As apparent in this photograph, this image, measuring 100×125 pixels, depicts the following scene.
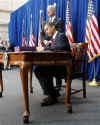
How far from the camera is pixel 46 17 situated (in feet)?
21.5

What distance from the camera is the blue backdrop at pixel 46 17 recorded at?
471 centimetres

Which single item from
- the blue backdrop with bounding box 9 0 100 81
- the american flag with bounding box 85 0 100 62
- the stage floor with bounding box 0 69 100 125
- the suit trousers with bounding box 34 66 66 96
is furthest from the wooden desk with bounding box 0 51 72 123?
the blue backdrop with bounding box 9 0 100 81

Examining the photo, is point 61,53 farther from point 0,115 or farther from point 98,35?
point 98,35

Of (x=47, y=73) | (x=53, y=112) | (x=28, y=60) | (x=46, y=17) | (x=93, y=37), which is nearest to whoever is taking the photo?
(x=28, y=60)

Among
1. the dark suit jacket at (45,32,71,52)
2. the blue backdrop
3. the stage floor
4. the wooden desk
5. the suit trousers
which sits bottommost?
the stage floor

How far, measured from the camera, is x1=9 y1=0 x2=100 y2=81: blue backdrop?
4.71 meters

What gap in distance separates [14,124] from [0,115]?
327mm

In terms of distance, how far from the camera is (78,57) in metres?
2.74

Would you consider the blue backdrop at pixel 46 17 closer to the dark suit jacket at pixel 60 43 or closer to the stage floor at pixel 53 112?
the stage floor at pixel 53 112

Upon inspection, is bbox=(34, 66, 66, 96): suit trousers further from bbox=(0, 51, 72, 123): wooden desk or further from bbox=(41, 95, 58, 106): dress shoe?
bbox=(0, 51, 72, 123): wooden desk

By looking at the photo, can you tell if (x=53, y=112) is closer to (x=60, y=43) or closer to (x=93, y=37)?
(x=60, y=43)

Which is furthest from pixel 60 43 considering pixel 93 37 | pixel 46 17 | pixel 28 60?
pixel 46 17

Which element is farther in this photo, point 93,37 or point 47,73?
point 93,37

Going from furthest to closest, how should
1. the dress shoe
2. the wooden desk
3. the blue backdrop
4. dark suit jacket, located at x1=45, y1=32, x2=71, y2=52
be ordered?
the blue backdrop < the dress shoe < dark suit jacket, located at x1=45, y1=32, x2=71, y2=52 < the wooden desk
